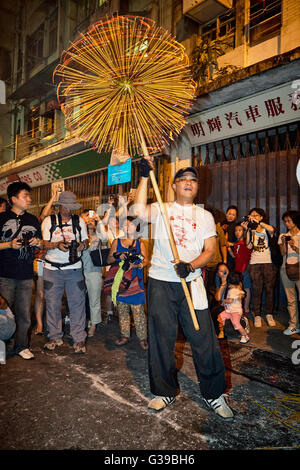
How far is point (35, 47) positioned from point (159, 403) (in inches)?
852

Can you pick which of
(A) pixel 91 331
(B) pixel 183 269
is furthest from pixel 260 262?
(B) pixel 183 269

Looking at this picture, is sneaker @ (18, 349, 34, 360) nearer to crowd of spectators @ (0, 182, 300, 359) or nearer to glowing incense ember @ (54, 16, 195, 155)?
crowd of spectators @ (0, 182, 300, 359)

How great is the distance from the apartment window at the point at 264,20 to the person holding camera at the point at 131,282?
6.54 metres

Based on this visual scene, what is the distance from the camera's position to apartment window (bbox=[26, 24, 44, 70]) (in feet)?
58.1

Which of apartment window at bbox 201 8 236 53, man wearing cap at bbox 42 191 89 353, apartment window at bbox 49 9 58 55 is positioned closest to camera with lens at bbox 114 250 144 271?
man wearing cap at bbox 42 191 89 353

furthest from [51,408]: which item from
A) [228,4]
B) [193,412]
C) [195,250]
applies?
[228,4]

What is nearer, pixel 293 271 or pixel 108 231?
pixel 293 271

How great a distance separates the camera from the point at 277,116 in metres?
6.84

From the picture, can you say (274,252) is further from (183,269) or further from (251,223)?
(183,269)

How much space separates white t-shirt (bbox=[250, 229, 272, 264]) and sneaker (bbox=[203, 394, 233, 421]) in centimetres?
367

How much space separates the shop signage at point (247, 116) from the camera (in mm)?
6594

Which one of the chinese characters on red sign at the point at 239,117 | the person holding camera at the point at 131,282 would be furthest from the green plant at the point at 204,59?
the person holding camera at the point at 131,282

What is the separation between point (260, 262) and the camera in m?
5.99
